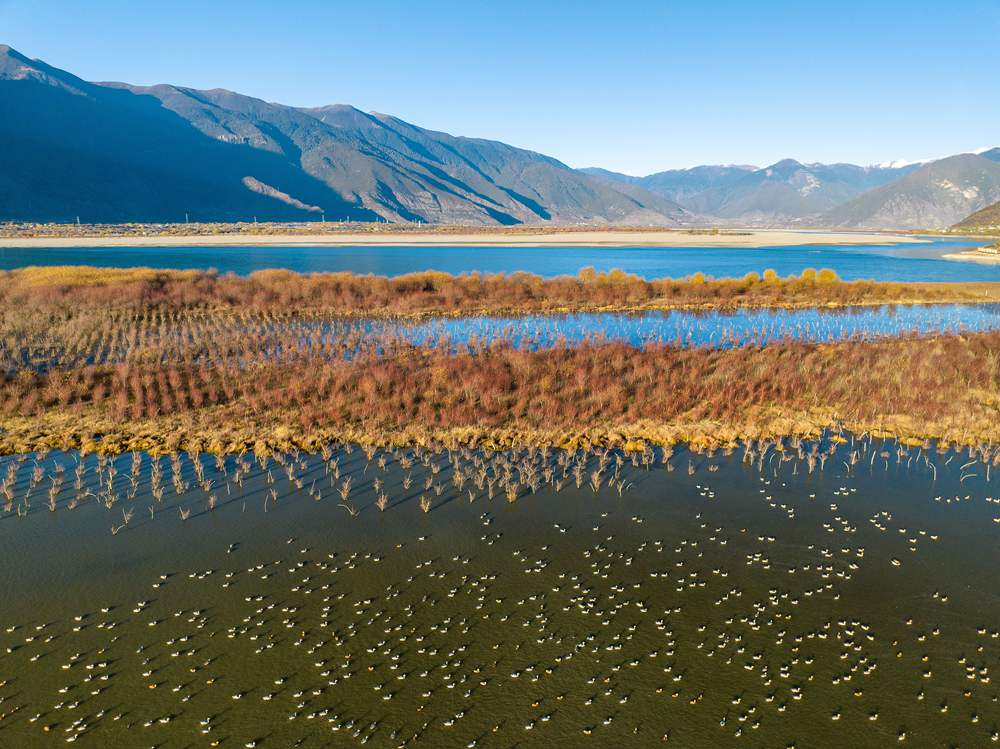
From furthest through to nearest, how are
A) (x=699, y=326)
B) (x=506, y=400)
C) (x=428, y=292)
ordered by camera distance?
(x=428, y=292)
(x=699, y=326)
(x=506, y=400)

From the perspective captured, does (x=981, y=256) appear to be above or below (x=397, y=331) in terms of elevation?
above

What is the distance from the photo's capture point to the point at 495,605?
41.0ft

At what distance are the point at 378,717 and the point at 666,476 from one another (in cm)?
1220

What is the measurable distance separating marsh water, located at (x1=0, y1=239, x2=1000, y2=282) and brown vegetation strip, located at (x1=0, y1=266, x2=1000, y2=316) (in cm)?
2100

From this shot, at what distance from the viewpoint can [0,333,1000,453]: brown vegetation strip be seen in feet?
73.0

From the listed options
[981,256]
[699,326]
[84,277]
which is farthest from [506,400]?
[981,256]

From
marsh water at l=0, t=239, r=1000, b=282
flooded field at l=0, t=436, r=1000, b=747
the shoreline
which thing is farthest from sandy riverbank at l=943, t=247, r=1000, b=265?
flooded field at l=0, t=436, r=1000, b=747

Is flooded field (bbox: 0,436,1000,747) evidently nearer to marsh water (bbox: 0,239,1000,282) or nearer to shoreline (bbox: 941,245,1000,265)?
marsh water (bbox: 0,239,1000,282)

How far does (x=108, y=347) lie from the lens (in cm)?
3409

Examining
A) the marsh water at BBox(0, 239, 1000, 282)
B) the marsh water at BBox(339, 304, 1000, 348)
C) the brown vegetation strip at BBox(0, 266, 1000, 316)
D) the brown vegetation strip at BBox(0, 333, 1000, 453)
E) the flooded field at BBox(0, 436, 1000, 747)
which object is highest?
the marsh water at BBox(0, 239, 1000, 282)

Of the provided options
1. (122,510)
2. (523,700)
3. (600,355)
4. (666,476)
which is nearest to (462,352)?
(600,355)

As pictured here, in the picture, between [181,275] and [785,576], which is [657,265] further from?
[785,576]

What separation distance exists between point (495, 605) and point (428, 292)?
46225 millimetres

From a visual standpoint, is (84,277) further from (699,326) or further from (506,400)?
(699,326)
